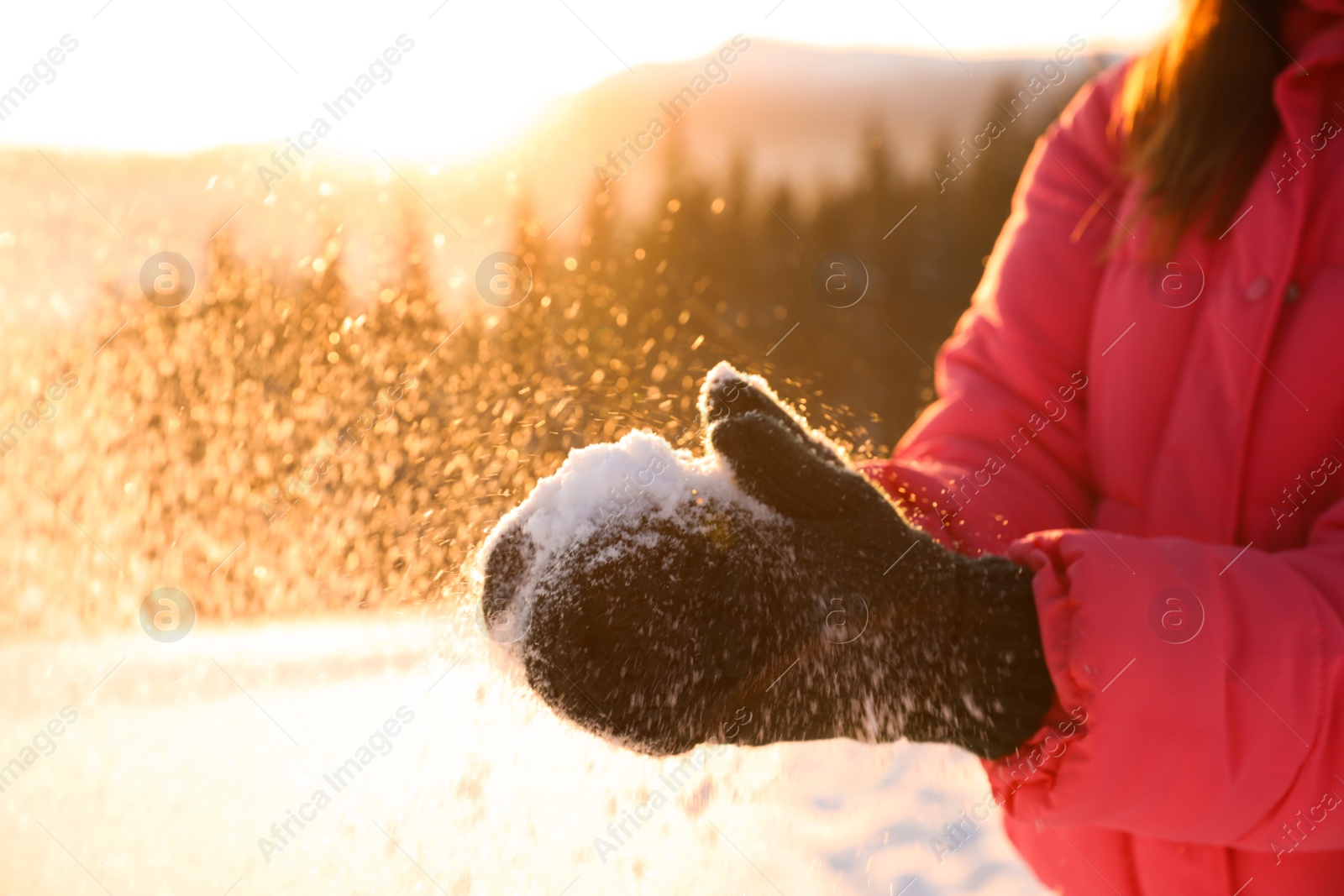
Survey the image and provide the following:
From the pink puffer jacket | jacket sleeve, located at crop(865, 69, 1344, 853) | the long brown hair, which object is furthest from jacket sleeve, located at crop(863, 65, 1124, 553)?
jacket sleeve, located at crop(865, 69, 1344, 853)

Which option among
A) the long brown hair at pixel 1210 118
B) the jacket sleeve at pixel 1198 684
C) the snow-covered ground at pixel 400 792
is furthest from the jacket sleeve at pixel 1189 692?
the long brown hair at pixel 1210 118

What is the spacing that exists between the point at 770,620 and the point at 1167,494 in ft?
2.30

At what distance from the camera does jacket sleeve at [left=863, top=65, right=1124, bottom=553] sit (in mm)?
1351

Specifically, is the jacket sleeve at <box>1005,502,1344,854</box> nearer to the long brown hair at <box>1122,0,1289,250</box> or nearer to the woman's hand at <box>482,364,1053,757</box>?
the woman's hand at <box>482,364,1053,757</box>

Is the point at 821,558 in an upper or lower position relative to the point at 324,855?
upper

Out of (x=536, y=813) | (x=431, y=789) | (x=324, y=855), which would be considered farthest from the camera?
(x=324, y=855)

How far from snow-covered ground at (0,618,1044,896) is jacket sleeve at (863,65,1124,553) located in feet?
1.51

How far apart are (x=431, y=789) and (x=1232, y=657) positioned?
1182 mm

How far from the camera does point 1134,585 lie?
2.73 feet

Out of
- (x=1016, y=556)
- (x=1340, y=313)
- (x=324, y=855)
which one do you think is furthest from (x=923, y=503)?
(x=324, y=855)

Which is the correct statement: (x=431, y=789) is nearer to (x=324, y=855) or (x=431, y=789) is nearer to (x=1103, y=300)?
(x=324, y=855)

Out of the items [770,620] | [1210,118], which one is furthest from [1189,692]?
[1210,118]

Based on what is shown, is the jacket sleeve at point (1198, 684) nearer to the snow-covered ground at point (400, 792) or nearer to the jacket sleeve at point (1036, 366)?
the snow-covered ground at point (400, 792)

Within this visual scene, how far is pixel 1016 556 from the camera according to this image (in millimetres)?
968
